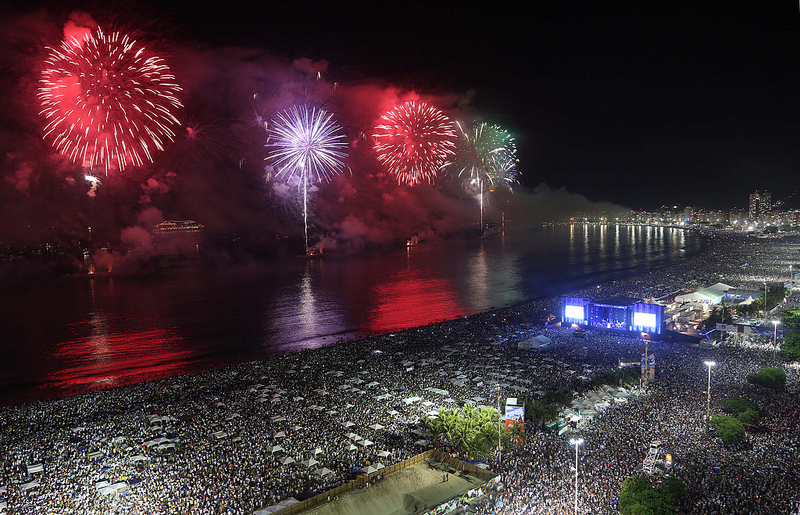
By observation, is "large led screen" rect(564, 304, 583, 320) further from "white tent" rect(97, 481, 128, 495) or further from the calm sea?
"white tent" rect(97, 481, 128, 495)

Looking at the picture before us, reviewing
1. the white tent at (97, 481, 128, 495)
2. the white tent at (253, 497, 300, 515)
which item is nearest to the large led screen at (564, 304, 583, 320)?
the white tent at (253, 497, 300, 515)

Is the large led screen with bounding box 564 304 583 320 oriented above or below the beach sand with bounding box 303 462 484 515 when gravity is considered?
above

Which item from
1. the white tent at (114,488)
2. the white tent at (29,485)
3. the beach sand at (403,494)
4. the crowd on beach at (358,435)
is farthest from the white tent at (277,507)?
the white tent at (29,485)

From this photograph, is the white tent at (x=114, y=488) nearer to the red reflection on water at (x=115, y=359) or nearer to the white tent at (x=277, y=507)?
the white tent at (x=277, y=507)

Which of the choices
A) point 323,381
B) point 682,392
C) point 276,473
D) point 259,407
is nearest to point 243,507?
point 276,473

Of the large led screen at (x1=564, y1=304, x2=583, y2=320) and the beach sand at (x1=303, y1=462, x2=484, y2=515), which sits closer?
the beach sand at (x1=303, y1=462, x2=484, y2=515)

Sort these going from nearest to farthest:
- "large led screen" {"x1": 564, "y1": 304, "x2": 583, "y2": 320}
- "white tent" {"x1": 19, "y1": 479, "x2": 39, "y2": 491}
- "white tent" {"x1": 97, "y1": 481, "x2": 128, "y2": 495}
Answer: "white tent" {"x1": 97, "y1": 481, "x2": 128, "y2": 495}, "white tent" {"x1": 19, "y1": 479, "x2": 39, "y2": 491}, "large led screen" {"x1": 564, "y1": 304, "x2": 583, "y2": 320}
